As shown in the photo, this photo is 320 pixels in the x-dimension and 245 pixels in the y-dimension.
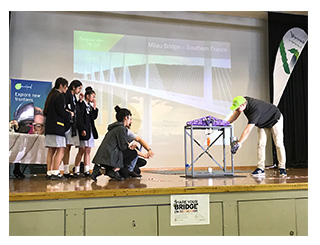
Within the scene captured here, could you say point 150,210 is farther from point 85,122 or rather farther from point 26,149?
point 26,149

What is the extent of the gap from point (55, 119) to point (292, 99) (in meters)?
4.57

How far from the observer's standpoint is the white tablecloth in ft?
13.7

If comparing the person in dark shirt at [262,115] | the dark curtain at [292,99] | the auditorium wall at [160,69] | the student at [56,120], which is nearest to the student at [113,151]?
the student at [56,120]

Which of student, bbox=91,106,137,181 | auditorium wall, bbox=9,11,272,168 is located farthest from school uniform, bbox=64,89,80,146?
auditorium wall, bbox=9,11,272,168

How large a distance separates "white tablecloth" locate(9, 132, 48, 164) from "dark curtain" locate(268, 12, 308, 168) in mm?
4079

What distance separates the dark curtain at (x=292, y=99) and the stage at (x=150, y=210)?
401 cm

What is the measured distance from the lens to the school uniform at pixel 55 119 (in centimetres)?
335

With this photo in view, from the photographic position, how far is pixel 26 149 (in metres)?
4.30

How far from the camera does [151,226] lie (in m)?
2.21

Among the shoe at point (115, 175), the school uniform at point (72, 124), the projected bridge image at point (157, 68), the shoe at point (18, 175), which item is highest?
the projected bridge image at point (157, 68)

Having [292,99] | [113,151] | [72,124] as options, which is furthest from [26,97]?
[292,99]

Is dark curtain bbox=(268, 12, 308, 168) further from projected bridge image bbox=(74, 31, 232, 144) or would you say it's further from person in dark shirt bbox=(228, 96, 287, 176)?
person in dark shirt bbox=(228, 96, 287, 176)

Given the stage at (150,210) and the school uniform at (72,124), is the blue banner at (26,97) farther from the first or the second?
the stage at (150,210)

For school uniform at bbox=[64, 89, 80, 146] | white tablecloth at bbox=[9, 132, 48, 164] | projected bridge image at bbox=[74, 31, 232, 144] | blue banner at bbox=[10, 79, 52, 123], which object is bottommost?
white tablecloth at bbox=[9, 132, 48, 164]
